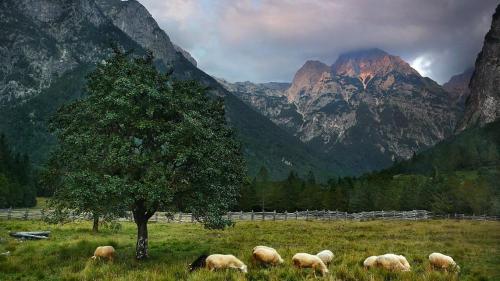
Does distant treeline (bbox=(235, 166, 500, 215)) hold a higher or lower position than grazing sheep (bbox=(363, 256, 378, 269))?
higher

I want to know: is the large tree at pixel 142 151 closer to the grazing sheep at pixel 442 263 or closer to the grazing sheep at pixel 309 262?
the grazing sheep at pixel 309 262

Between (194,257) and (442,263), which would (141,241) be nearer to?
(194,257)

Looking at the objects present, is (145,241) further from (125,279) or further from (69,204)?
(125,279)

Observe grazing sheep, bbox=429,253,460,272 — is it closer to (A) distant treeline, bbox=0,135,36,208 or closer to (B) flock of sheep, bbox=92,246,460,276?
(B) flock of sheep, bbox=92,246,460,276

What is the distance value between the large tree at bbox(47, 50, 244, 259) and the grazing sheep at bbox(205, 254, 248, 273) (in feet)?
13.9

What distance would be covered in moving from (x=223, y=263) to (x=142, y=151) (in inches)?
357

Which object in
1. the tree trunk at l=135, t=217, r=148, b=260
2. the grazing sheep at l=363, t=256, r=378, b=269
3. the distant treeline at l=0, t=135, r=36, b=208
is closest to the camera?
the grazing sheep at l=363, t=256, r=378, b=269

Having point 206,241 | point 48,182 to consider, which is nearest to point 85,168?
point 48,182

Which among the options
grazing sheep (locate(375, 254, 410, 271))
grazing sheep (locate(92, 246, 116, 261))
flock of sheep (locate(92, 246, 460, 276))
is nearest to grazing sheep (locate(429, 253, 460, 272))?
flock of sheep (locate(92, 246, 460, 276))

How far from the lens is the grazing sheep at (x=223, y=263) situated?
19.6 m

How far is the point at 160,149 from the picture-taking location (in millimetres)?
25047

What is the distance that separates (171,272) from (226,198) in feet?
25.4

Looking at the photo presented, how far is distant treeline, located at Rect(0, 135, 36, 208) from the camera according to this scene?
94.6m

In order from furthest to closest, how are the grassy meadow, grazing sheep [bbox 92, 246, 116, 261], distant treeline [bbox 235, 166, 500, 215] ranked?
distant treeline [bbox 235, 166, 500, 215] → grazing sheep [bbox 92, 246, 116, 261] → the grassy meadow
